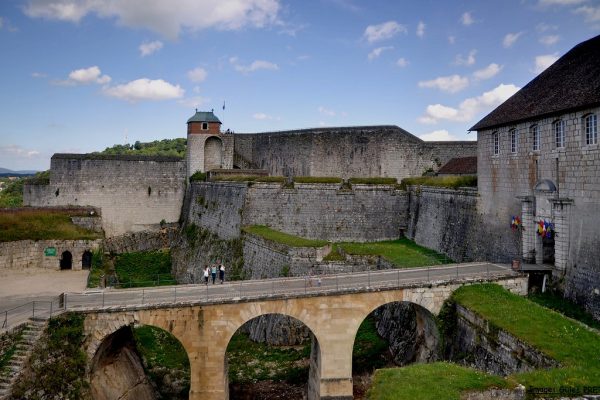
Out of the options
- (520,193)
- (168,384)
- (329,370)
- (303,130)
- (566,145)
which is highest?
(303,130)

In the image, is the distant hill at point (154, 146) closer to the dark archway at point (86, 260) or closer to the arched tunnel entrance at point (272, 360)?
the dark archway at point (86, 260)

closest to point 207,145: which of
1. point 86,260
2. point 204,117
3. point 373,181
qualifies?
point 204,117

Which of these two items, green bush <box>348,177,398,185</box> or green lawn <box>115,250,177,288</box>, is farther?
green lawn <box>115,250,177,288</box>

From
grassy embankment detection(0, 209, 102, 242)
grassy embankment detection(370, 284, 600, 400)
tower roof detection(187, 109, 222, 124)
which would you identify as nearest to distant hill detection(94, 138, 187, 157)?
tower roof detection(187, 109, 222, 124)

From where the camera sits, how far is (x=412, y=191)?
33312 millimetres

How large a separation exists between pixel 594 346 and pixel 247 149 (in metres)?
34.7

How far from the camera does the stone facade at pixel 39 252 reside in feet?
92.2

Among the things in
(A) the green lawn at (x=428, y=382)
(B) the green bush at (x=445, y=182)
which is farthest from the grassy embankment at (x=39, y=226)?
(A) the green lawn at (x=428, y=382)

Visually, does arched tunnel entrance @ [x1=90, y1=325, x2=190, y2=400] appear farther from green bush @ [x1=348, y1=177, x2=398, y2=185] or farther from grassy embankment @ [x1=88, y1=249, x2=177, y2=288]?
green bush @ [x1=348, y1=177, x2=398, y2=185]

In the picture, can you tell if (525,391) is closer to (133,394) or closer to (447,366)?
(447,366)

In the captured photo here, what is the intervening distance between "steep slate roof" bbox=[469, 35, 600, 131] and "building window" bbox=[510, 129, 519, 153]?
0.64 meters

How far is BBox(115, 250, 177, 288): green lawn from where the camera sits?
35403 mm

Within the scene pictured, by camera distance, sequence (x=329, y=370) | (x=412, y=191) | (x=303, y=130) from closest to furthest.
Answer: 1. (x=329, y=370)
2. (x=412, y=191)
3. (x=303, y=130)

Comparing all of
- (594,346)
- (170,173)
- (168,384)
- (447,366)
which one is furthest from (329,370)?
(170,173)
